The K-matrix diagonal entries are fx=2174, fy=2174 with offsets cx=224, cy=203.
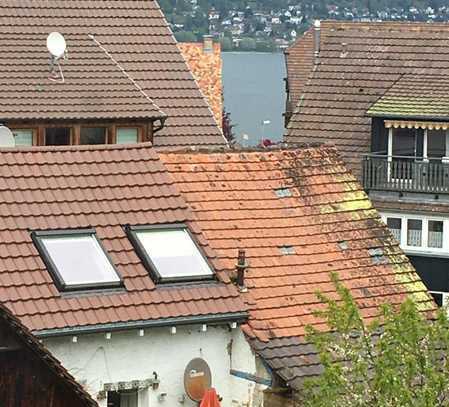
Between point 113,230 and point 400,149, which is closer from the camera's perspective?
point 113,230

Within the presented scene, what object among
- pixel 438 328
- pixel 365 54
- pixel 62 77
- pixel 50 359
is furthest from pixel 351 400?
pixel 365 54

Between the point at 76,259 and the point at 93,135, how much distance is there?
14665mm

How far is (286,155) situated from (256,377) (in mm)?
4997

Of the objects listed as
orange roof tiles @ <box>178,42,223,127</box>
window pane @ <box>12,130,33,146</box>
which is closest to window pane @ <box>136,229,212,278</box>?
window pane @ <box>12,130,33,146</box>

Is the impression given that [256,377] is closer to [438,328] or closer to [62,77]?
[438,328]

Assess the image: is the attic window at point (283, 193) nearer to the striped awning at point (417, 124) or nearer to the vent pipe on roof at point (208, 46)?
the striped awning at point (417, 124)

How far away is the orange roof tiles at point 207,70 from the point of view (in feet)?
168

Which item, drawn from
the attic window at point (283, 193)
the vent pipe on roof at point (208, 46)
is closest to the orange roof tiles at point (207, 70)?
the vent pipe on roof at point (208, 46)

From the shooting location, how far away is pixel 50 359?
67.7 feet

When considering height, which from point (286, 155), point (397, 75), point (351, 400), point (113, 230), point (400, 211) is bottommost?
point (351, 400)

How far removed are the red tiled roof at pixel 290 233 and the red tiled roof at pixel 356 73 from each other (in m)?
19.4

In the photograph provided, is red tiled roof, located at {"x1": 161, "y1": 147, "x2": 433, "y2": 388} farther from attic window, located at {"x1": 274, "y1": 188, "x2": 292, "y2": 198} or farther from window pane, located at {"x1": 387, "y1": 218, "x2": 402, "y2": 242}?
window pane, located at {"x1": 387, "y1": 218, "x2": 402, "y2": 242}

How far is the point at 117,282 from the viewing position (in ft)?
80.5

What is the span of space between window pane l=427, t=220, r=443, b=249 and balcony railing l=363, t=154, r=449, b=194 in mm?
753
